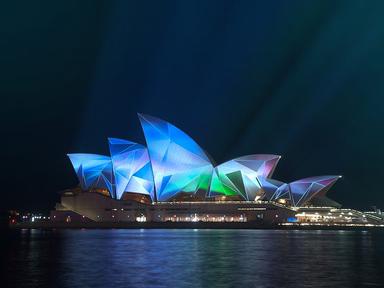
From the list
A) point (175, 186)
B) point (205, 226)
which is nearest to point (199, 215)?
point (205, 226)

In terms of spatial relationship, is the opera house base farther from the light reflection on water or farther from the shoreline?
the light reflection on water

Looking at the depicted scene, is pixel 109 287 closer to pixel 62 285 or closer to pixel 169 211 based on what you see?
pixel 62 285

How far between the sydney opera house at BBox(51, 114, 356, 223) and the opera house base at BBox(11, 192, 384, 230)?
0.62ft

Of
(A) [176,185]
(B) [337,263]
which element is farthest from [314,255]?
(A) [176,185]

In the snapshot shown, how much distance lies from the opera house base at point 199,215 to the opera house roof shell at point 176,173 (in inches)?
86.9

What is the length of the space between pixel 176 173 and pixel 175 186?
356cm

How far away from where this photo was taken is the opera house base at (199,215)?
96062mm

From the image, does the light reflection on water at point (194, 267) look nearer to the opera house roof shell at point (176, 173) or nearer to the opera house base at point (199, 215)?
the opera house roof shell at point (176, 173)

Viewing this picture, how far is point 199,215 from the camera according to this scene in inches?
3910

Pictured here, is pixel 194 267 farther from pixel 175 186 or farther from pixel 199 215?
pixel 199 215

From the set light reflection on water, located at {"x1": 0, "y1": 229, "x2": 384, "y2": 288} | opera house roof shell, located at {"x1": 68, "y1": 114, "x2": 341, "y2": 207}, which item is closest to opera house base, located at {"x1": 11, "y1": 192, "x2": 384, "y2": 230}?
opera house roof shell, located at {"x1": 68, "y1": 114, "x2": 341, "y2": 207}

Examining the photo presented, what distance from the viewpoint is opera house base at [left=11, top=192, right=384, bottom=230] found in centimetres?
9606

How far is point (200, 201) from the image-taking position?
323 ft

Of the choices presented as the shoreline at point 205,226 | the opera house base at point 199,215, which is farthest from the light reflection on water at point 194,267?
the opera house base at point 199,215
